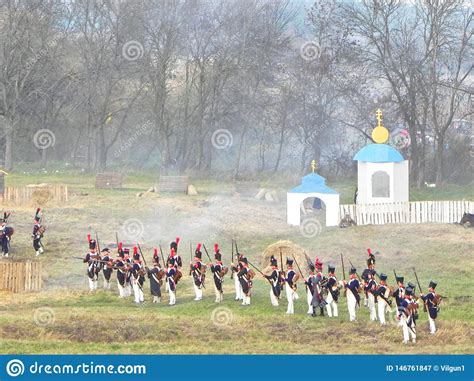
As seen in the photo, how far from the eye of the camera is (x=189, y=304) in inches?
1547

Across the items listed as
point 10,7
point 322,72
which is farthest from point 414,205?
point 10,7

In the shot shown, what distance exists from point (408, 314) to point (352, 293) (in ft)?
9.24

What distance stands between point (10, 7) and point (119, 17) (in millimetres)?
7677

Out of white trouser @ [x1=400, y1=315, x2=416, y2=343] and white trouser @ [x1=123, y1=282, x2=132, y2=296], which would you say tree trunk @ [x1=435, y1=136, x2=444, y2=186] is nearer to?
white trouser @ [x1=123, y1=282, x2=132, y2=296]

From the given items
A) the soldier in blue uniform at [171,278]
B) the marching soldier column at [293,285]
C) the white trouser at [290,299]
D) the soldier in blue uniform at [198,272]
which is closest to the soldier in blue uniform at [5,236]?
the marching soldier column at [293,285]

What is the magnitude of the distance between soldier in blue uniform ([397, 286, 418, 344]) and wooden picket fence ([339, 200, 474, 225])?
2038 centimetres

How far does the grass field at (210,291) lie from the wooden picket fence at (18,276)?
2.15ft

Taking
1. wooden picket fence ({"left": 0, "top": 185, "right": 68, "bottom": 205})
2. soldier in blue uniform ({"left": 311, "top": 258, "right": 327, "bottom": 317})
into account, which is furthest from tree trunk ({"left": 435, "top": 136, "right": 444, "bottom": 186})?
soldier in blue uniform ({"left": 311, "top": 258, "right": 327, "bottom": 317})

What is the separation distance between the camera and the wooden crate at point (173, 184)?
63.9 m

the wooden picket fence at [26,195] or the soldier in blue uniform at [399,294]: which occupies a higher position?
the wooden picket fence at [26,195]

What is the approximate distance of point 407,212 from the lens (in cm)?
5438

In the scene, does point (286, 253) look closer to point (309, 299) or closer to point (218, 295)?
point (218, 295)

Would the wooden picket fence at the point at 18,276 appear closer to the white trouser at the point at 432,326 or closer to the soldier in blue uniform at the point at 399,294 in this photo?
the soldier in blue uniform at the point at 399,294

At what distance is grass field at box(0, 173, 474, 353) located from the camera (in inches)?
1331
